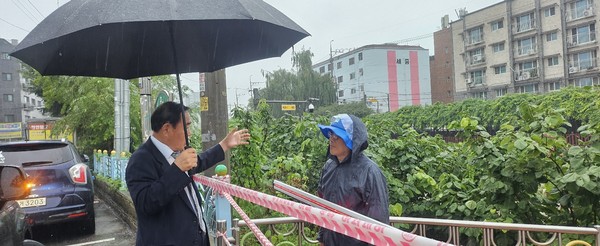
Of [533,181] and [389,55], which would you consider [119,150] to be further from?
[389,55]

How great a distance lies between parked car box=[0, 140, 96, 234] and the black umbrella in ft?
11.5

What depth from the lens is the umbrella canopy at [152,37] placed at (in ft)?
6.59

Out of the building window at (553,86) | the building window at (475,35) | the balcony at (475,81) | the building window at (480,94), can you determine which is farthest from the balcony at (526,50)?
the building window at (480,94)

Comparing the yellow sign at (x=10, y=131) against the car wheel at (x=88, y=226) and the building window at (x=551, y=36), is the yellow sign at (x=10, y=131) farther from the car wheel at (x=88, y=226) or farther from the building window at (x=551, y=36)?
the building window at (x=551, y=36)

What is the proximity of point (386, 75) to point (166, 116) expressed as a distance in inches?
2554

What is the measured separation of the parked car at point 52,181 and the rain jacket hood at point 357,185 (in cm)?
471

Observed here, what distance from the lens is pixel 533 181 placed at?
3.33 m

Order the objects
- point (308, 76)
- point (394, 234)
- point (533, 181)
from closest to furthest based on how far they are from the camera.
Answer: point (394, 234) → point (533, 181) → point (308, 76)

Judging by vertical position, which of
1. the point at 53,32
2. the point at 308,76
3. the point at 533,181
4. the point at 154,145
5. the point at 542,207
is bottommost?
the point at 542,207

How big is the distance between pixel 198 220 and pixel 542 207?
276cm

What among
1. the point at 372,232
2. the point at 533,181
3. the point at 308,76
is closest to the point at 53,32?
the point at 372,232

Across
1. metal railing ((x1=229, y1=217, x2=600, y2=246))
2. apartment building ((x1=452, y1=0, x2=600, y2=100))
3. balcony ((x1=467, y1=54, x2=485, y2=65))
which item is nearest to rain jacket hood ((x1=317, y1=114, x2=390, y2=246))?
metal railing ((x1=229, y1=217, x2=600, y2=246))

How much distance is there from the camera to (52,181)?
5.83 meters

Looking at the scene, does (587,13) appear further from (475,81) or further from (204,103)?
(204,103)
